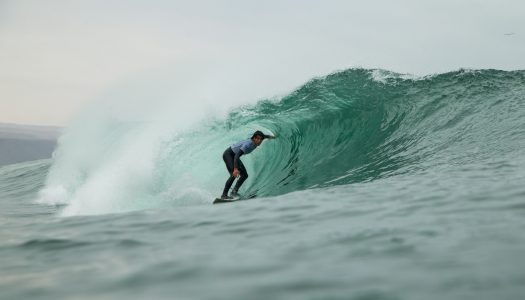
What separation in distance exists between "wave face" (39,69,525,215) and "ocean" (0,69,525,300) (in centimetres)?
6

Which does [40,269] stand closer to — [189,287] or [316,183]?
[189,287]

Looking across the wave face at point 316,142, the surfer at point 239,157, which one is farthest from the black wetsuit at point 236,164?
the wave face at point 316,142

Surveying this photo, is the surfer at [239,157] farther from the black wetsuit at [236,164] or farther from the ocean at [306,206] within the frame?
the ocean at [306,206]

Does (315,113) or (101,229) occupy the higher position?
(315,113)

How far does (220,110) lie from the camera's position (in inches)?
620

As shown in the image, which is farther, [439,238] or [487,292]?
[439,238]

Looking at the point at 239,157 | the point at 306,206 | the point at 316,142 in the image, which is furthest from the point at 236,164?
the point at 316,142

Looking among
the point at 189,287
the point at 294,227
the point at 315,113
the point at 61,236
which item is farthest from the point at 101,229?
the point at 315,113

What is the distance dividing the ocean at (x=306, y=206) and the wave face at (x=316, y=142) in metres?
0.06

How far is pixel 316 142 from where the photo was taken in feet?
46.9

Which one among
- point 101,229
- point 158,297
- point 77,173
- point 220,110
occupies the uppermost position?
point 220,110

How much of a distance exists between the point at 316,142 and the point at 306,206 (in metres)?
A: 7.59

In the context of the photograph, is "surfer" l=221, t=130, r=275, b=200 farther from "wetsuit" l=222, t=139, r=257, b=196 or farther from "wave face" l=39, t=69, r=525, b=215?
"wave face" l=39, t=69, r=525, b=215

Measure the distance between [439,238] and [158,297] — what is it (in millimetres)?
2331
